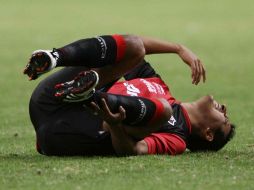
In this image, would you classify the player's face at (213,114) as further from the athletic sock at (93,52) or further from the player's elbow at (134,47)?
the athletic sock at (93,52)

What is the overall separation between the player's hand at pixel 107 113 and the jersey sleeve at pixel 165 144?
2.50 feet

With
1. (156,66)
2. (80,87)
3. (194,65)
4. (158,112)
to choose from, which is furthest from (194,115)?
(156,66)

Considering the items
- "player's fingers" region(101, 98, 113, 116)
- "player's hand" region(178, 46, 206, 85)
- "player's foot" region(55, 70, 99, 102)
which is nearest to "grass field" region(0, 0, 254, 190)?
"player's fingers" region(101, 98, 113, 116)

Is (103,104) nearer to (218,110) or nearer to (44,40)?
(218,110)

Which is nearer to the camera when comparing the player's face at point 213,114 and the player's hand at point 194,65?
the player's hand at point 194,65

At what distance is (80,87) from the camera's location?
809 cm

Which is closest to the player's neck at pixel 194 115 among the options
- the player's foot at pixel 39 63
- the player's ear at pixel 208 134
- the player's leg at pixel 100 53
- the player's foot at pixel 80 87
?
the player's ear at pixel 208 134

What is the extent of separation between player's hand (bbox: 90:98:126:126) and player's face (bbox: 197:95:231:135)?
152cm

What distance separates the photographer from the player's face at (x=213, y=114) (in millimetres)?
9742

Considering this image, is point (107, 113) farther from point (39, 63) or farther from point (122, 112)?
point (39, 63)

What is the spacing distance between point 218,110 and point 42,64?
234cm

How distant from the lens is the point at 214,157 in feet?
30.3

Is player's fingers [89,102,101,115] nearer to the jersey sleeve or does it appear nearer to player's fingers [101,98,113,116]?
player's fingers [101,98,113,116]

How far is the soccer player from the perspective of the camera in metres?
8.38
